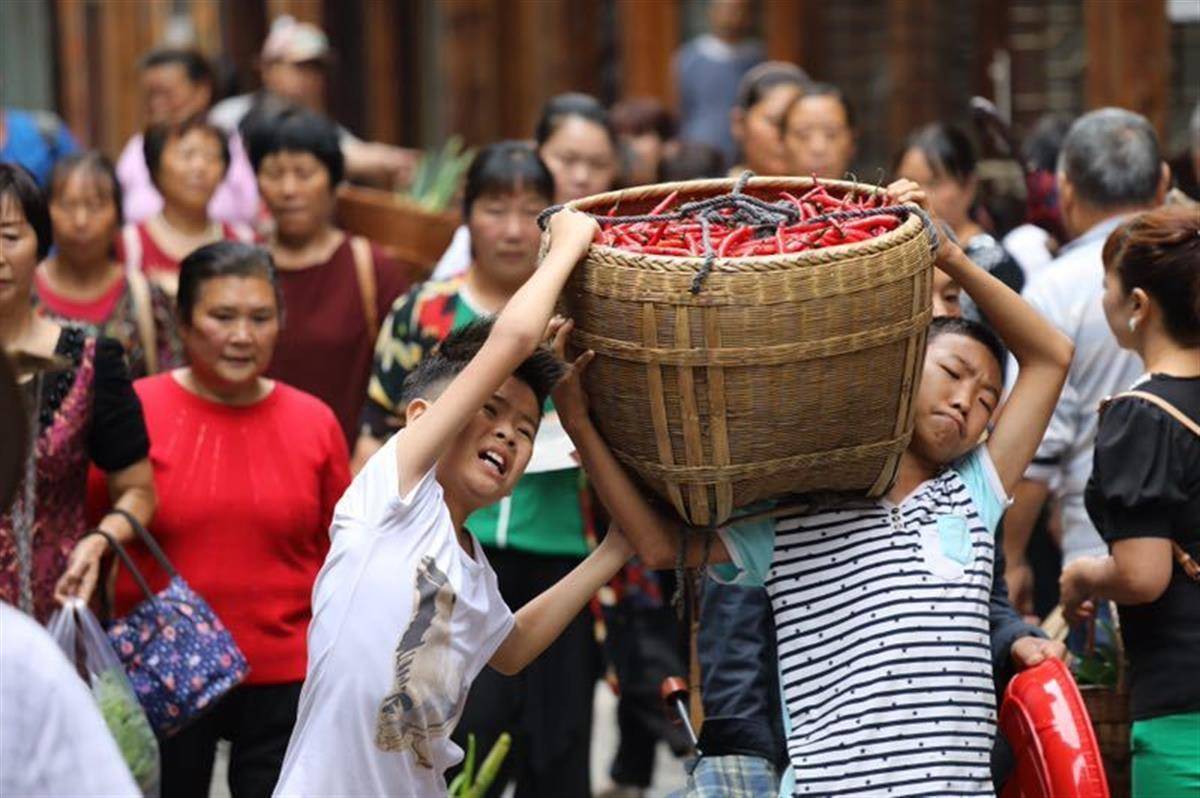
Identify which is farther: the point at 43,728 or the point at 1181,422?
the point at 1181,422

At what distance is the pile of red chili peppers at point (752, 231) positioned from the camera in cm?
416

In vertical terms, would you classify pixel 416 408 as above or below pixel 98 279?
above

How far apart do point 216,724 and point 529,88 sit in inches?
431

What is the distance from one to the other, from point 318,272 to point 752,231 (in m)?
3.61

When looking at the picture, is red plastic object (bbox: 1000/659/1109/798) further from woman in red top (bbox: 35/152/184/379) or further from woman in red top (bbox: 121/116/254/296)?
woman in red top (bbox: 121/116/254/296)

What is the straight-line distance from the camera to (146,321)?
7465 millimetres

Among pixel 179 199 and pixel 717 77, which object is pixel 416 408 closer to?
pixel 179 199

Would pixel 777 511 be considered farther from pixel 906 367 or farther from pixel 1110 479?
pixel 1110 479

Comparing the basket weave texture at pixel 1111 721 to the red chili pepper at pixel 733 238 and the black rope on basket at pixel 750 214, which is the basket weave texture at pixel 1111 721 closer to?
the black rope on basket at pixel 750 214

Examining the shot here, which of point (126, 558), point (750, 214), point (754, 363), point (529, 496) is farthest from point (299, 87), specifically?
point (754, 363)

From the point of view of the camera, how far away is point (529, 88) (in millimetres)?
16531

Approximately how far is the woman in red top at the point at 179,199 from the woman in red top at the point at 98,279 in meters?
0.11

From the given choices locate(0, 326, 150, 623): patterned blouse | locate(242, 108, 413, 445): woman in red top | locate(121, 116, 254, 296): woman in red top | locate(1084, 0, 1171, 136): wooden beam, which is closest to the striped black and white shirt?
locate(0, 326, 150, 623): patterned blouse

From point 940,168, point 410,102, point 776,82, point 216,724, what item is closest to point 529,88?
point 410,102
